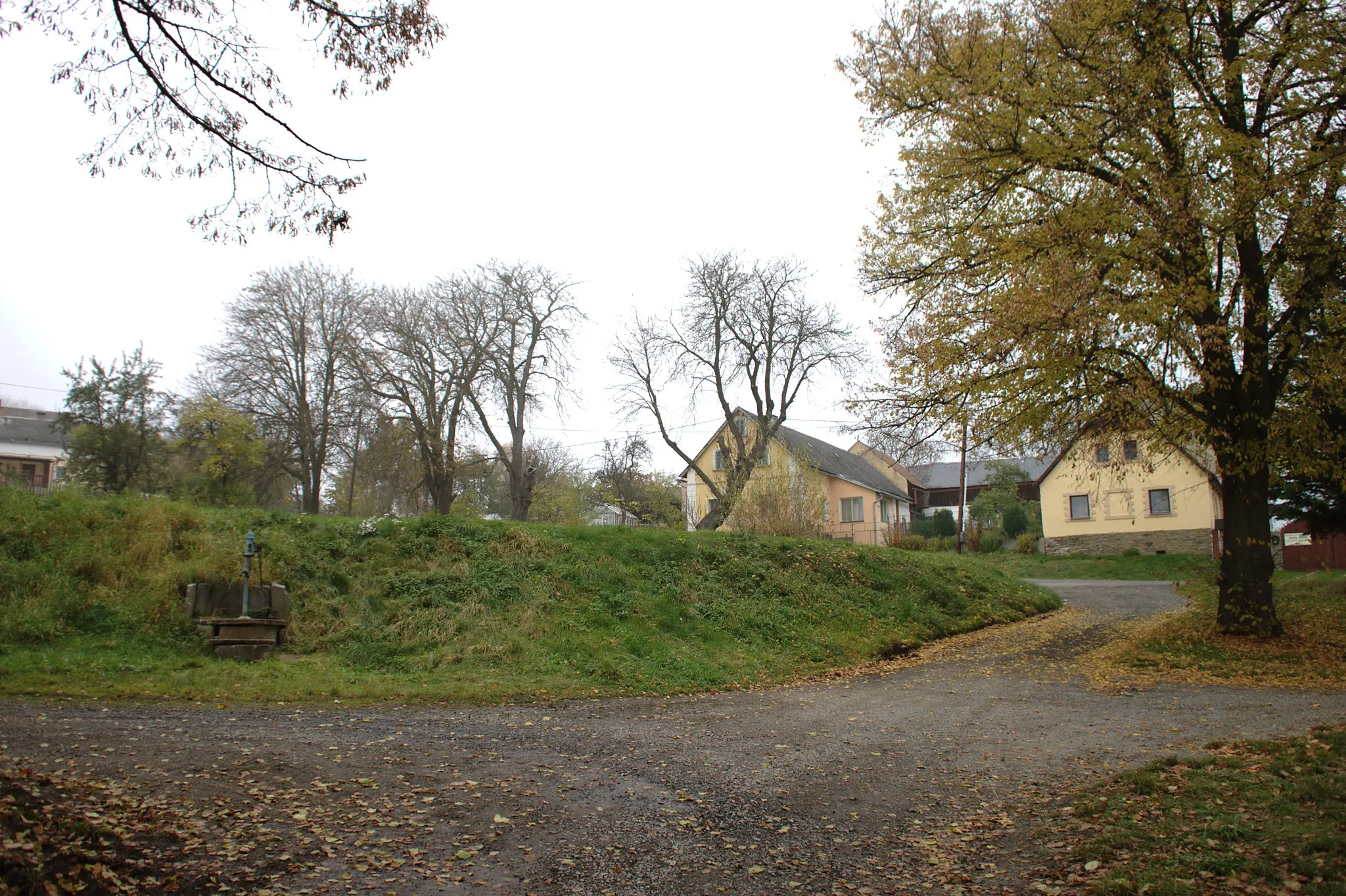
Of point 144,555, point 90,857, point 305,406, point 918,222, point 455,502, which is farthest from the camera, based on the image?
point 455,502

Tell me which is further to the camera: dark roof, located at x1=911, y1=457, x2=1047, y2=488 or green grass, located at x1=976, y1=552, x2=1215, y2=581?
dark roof, located at x1=911, y1=457, x2=1047, y2=488

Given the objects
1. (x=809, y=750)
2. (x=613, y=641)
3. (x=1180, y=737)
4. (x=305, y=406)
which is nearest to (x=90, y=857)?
(x=809, y=750)

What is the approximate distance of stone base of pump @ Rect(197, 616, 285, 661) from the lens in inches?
405

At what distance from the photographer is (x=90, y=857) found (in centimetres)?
360

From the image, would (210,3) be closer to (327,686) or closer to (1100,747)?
(327,686)

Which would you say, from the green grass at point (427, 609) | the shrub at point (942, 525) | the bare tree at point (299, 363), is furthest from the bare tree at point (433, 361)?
the shrub at point (942, 525)

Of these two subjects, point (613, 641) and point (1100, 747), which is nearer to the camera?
point (1100, 747)

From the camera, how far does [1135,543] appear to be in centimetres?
3516

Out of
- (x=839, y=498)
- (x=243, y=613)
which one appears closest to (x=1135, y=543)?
(x=839, y=498)

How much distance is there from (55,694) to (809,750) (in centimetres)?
741

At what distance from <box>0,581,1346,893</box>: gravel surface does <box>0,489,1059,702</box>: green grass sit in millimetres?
1520

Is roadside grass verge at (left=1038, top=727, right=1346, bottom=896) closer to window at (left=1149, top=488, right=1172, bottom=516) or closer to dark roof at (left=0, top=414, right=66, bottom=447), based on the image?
window at (left=1149, top=488, right=1172, bottom=516)

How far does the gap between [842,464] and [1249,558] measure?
120 ft

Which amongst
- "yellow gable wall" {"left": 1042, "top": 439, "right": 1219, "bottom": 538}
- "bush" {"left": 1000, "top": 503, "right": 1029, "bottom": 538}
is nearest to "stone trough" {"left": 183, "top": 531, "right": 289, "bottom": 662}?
"yellow gable wall" {"left": 1042, "top": 439, "right": 1219, "bottom": 538}
